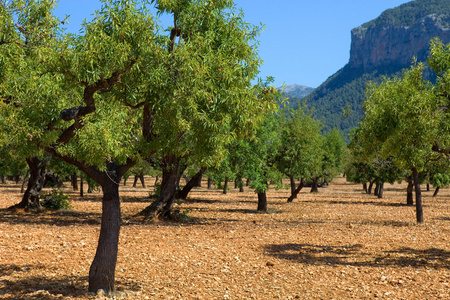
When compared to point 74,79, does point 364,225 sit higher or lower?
lower

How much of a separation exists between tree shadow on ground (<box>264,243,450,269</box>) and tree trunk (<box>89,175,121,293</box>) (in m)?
7.08

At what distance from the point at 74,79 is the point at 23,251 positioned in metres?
8.04

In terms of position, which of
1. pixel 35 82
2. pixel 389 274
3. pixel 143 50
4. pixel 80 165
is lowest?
pixel 389 274

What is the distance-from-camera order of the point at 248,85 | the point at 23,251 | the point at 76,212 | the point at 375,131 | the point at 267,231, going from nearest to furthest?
the point at 248,85, the point at 23,251, the point at 267,231, the point at 375,131, the point at 76,212

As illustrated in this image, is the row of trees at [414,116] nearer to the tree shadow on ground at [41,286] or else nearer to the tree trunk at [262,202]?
the tree trunk at [262,202]

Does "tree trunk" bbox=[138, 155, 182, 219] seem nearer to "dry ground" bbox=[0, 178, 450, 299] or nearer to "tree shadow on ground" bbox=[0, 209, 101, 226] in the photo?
"dry ground" bbox=[0, 178, 450, 299]

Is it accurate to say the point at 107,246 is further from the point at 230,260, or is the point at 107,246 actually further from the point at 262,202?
the point at 262,202

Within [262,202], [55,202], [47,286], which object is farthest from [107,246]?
[262,202]

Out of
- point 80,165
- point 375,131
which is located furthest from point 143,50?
point 375,131

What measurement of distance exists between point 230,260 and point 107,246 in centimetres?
569

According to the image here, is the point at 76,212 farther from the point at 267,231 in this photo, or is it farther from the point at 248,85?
the point at 248,85

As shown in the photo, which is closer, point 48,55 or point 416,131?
point 48,55

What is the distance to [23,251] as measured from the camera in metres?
14.5

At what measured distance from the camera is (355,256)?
15742 mm
